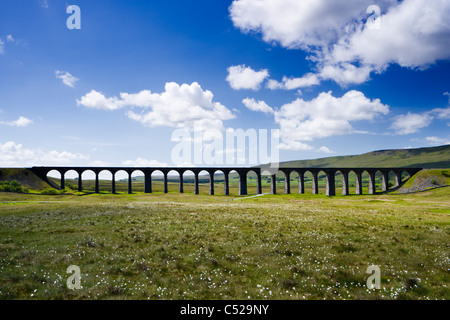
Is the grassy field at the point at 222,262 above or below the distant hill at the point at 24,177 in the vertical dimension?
below

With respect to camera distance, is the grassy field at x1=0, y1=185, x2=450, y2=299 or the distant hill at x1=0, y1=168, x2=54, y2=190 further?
the distant hill at x1=0, y1=168, x2=54, y2=190

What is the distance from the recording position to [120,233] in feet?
60.3

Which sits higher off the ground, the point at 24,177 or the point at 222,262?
the point at 24,177

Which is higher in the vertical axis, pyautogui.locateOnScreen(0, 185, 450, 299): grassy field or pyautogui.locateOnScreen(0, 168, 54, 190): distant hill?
pyautogui.locateOnScreen(0, 168, 54, 190): distant hill

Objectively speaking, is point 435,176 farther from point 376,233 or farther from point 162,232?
point 162,232

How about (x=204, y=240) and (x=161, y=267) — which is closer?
(x=161, y=267)

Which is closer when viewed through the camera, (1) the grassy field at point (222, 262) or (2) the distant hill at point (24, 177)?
(1) the grassy field at point (222, 262)

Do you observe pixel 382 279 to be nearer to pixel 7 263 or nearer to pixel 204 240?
pixel 204 240

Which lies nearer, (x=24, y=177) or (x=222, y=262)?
(x=222, y=262)
